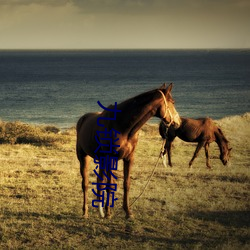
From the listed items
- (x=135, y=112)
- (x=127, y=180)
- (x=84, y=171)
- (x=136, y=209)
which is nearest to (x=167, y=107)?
(x=135, y=112)

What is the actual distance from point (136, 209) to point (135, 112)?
3.19 m

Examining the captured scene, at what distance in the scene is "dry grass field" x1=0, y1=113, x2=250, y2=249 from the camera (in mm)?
7547

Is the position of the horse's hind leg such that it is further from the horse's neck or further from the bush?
the bush

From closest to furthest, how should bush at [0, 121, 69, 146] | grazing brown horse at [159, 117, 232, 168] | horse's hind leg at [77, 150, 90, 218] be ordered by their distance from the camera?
horse's hind leg at [77, 150, 90, 218] → grazing brown horse at [159, 117, 232, 168] → bush at [0, 121, 69, 146]

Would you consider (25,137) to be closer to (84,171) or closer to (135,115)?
(84,171)

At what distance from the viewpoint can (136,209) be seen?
948 centimetres

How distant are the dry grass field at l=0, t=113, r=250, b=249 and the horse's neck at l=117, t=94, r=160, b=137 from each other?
91.1 inches

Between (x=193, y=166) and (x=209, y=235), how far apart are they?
8.71m

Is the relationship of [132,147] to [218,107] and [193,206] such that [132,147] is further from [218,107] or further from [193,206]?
[218,107]

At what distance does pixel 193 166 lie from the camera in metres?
16.4

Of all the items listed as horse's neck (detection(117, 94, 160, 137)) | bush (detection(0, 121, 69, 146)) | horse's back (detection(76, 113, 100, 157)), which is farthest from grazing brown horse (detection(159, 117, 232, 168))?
horse's neck (detection(117, 94, 160, 137))

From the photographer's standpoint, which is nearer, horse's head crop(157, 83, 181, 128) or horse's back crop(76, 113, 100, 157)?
horse's head crop(157, 83, 181, 128)

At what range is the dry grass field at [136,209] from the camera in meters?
7.55

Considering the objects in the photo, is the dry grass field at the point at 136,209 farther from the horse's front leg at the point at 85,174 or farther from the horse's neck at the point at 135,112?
the horse's neck at the point at 135,112
